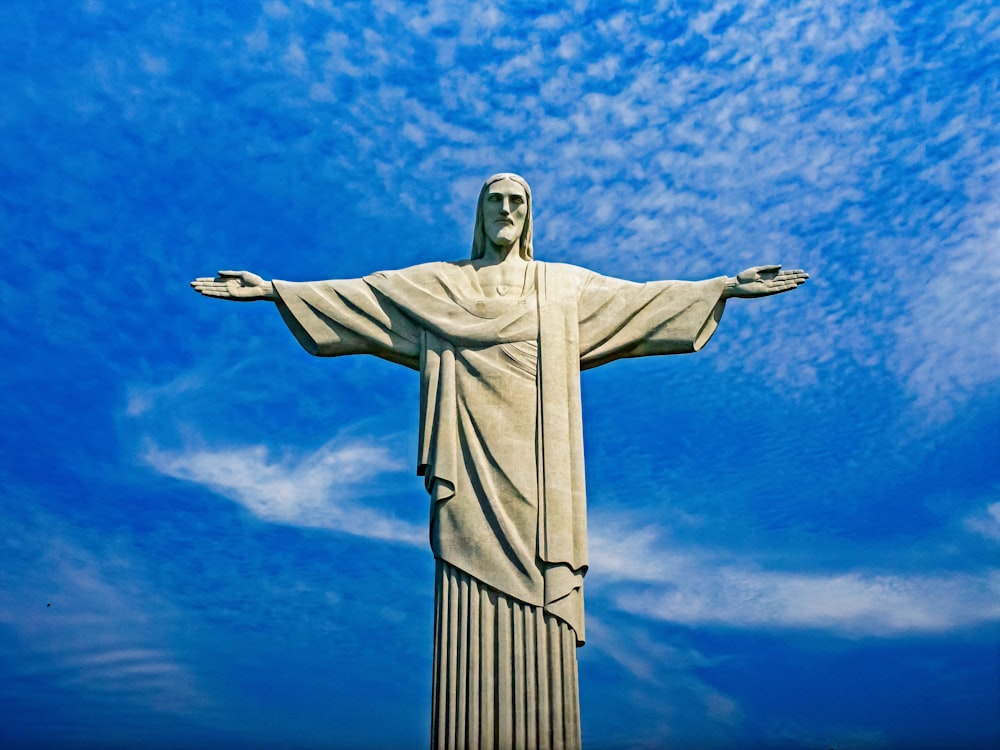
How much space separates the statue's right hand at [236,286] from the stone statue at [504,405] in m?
0.02

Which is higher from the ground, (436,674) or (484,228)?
(484,228)

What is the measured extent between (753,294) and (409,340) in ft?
14.3

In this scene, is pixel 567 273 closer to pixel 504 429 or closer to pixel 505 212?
pixel 505 212

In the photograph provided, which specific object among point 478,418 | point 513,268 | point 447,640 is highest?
point 513,268

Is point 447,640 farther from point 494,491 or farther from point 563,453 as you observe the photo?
point 563,453

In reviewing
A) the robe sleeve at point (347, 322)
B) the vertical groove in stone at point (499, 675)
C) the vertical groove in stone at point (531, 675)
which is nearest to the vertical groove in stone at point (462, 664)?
the vertical groove in stone at point (499, 675)

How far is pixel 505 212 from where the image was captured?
1366 centimetres

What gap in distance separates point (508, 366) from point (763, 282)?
11.1 ft

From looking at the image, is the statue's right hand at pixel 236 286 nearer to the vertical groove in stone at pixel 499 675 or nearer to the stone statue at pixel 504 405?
the stone statue at pixel 504 405

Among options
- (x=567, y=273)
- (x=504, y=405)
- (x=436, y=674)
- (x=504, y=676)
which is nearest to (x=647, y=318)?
(x=567, y=273)

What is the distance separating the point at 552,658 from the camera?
11586 mm

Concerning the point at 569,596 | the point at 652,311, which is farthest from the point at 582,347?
the point at 569,596

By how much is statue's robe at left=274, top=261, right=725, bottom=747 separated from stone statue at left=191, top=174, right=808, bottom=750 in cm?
2

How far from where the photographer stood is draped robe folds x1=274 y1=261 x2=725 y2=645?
39.3ft
